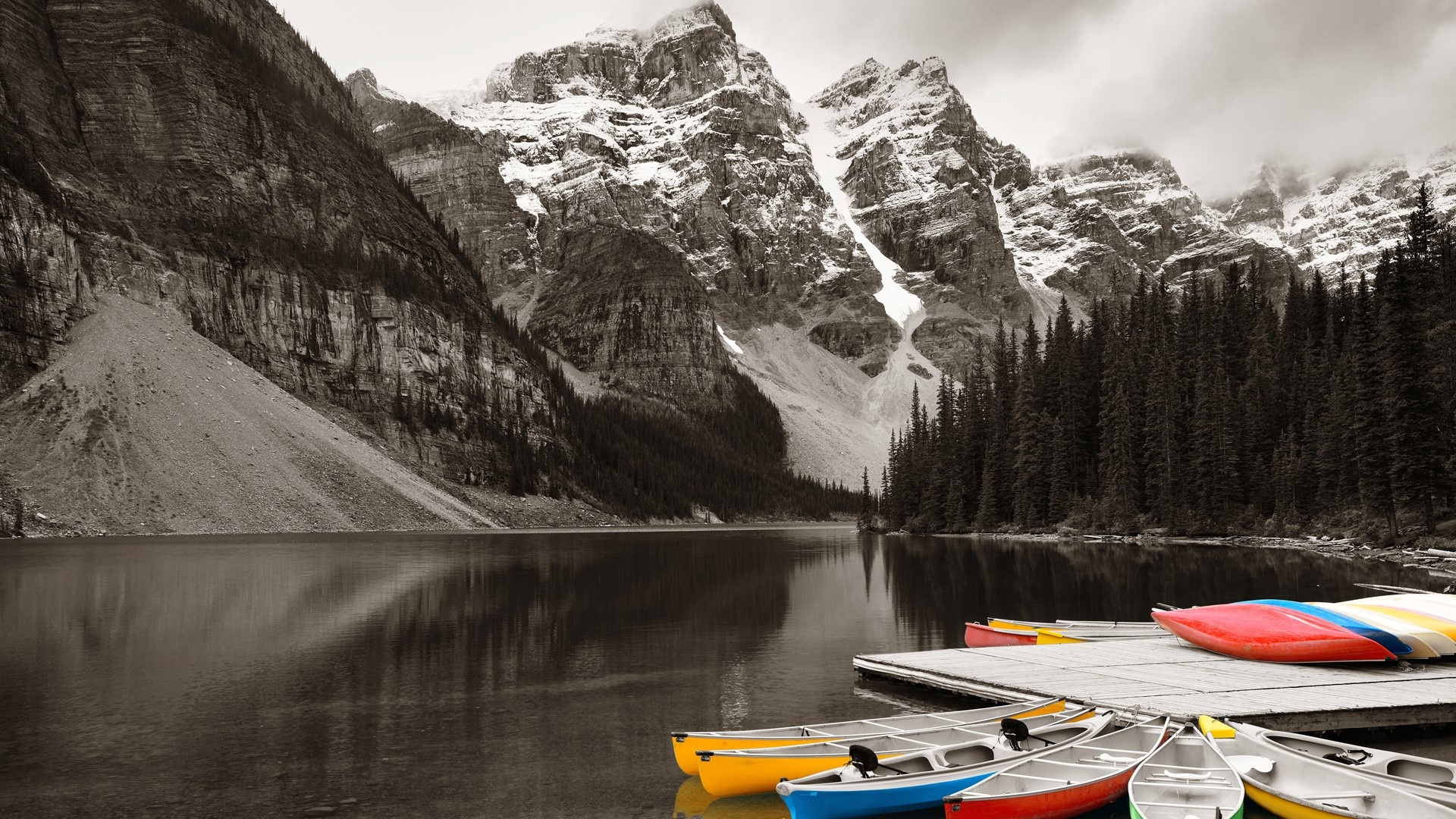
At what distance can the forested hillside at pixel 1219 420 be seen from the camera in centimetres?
5434

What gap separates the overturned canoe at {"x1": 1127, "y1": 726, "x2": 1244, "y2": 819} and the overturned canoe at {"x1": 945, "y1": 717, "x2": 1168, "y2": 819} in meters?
0.28

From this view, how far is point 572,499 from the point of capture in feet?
515

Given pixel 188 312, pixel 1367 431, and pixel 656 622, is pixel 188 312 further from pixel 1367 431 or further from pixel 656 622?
pixel 1367 431

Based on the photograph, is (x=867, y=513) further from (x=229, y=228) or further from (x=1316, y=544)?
(x=229, y=228)

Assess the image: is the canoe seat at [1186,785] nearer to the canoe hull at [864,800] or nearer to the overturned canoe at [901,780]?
the overturned canoe at [901,780]

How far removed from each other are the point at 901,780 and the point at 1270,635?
42.8 feet

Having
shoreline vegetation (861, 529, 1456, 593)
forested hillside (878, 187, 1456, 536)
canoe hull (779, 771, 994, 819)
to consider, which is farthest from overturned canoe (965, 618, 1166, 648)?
forested hillside (878, 187, 1456, 536)

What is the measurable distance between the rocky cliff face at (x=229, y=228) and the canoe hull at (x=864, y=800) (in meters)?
106

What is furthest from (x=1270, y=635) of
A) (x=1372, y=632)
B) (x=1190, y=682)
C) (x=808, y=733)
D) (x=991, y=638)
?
(x=808, y=733)

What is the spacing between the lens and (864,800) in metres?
12.1

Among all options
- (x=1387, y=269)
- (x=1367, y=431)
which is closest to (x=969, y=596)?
(x=1367, y=431)

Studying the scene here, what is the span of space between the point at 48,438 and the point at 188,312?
1394 inches

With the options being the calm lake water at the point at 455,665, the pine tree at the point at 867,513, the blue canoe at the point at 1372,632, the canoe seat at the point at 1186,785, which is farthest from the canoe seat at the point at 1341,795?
the pine tree at the point at 867,513

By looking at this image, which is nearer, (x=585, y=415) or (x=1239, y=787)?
(x=1239, y=787)
